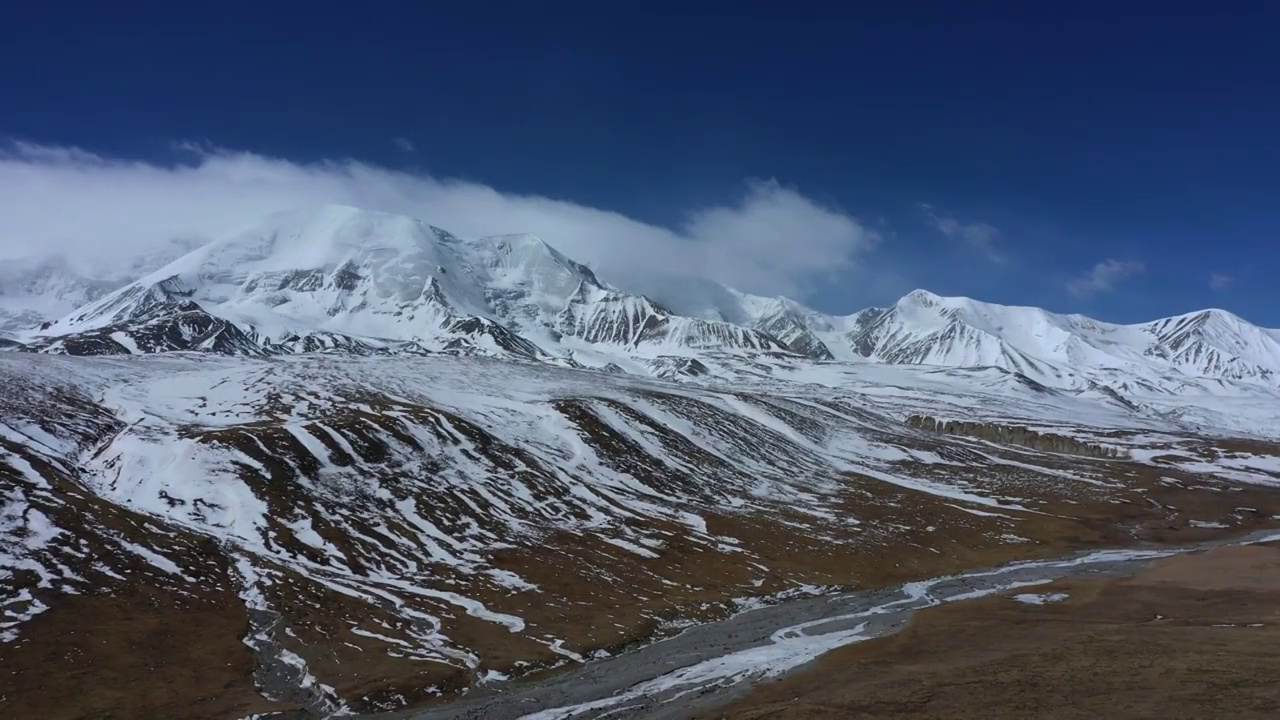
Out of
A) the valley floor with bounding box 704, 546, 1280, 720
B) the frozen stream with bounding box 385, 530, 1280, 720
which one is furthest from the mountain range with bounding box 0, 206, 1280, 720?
the valley floor with bounding box 704, 546, 1280, 720

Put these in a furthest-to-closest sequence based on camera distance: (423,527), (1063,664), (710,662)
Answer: (423,527), (710,662), (1063,664)

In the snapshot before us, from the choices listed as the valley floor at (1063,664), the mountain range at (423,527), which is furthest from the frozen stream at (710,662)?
the valley floor at (1063,664)

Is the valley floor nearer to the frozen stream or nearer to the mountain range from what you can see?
the frozen stream

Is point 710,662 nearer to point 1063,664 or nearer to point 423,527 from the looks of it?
point 1063,664

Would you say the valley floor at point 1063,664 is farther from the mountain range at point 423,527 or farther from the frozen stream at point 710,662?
the mountain range at point 423,527

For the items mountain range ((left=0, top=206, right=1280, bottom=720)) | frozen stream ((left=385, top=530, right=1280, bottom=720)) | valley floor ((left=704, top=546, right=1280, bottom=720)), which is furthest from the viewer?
mountain range ((left=0, top=206, right=1280, bottom=720))

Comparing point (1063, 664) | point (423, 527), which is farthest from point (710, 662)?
point (423, 527)

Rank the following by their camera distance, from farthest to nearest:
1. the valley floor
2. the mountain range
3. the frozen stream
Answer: the mountain range, the frozen stream, the valley floor

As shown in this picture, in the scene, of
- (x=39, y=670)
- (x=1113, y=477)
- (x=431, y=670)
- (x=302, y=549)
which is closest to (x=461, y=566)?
(x=302, y=549)

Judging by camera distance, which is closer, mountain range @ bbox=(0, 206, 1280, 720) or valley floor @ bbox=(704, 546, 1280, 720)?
valley floor @ bbox=(704, 546, 1280, 720)
